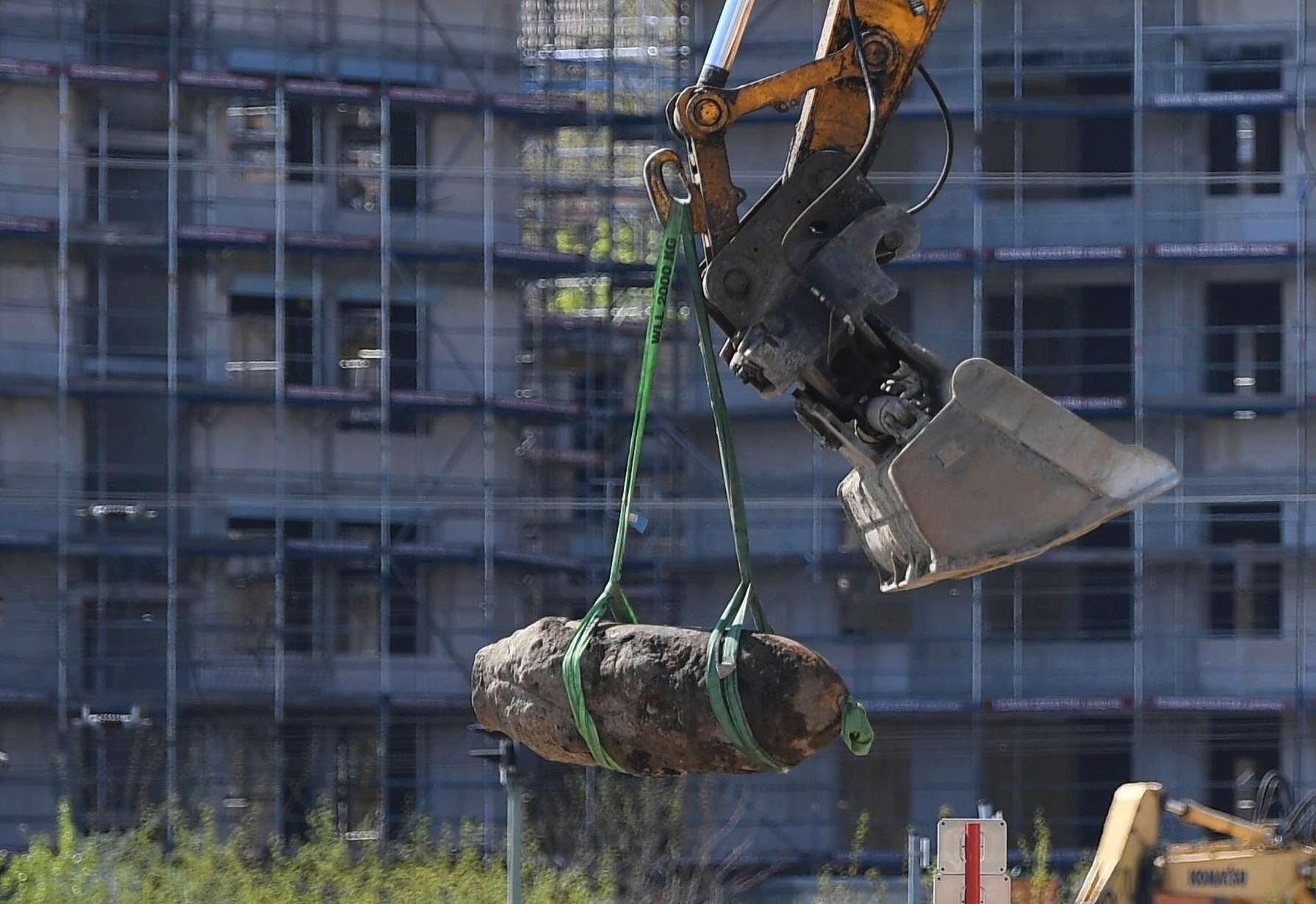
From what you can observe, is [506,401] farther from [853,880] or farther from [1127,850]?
[1127,850]

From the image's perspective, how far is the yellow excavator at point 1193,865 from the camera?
19.9 metres

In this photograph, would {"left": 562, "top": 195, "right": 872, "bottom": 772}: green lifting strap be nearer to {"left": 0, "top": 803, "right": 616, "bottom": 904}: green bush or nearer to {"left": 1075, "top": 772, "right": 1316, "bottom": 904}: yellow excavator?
{"left": 0, "top": 803, "right": 616, "bottom": 904}: green bush

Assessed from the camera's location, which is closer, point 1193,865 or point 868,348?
point 868,348

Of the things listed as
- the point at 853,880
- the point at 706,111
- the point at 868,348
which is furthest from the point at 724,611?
the point at 853,880

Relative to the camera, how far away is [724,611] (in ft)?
23.6

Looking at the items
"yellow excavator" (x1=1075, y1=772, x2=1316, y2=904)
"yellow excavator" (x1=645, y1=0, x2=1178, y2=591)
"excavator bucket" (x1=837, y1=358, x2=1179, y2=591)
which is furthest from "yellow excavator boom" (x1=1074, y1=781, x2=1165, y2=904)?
"excavator bucket" (x1=837, y1=358, x2=1179, y2=591)

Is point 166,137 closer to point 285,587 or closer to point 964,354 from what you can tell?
point 285,587

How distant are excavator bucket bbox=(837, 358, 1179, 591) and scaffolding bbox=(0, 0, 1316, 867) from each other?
917 inches

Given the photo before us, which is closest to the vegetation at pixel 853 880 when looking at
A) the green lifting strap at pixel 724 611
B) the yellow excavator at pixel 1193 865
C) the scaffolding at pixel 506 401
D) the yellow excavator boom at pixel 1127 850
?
the scaffolding at pixel 506 401

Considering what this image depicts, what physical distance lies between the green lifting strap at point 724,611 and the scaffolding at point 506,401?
74.0 ft

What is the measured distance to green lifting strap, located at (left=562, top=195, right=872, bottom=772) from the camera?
6.79 meters

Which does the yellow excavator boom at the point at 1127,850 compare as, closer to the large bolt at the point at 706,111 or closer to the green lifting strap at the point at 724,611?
the green lifting strap at the point at 724,611

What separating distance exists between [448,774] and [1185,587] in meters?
9.31

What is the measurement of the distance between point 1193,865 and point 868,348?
13.8 meters
